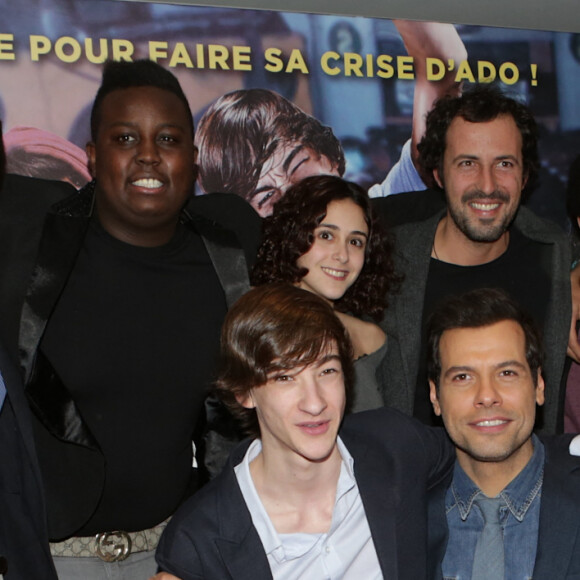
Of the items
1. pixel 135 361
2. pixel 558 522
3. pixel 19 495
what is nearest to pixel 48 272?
pixel 135 361

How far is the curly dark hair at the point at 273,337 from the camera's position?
262 centimetres

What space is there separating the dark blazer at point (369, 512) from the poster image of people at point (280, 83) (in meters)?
1.72

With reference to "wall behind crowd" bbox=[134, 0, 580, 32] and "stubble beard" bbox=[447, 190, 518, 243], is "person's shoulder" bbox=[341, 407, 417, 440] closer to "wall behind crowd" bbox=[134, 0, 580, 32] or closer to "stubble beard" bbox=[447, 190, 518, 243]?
"stubble beard" bbox=[447, 190, 518, 243]

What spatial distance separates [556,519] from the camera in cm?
266

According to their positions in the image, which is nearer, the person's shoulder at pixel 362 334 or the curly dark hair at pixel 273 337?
the curly dark hair at pixel 273 337

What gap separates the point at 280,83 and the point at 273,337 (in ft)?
6.39

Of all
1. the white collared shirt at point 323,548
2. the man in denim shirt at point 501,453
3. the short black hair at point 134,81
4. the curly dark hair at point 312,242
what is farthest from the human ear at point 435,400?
the short black hair at point 134,81

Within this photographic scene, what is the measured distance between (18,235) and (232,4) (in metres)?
1.67

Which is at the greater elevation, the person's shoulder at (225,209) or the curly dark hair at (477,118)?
the curly dark hair at (477,118)

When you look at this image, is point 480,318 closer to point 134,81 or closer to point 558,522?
point 558,522

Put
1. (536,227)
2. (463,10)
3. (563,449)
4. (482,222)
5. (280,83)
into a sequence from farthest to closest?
(463,10)
(280,83)
(536,227)
(482,222)
(563,449)

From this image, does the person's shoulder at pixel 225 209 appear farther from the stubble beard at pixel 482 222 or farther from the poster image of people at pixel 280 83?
the stubble beard at pixel 482 222

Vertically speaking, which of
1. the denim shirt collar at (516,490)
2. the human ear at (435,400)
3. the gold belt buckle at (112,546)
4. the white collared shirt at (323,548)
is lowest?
the gold belt buckle at (112,546)

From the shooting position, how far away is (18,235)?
3.13 meters
